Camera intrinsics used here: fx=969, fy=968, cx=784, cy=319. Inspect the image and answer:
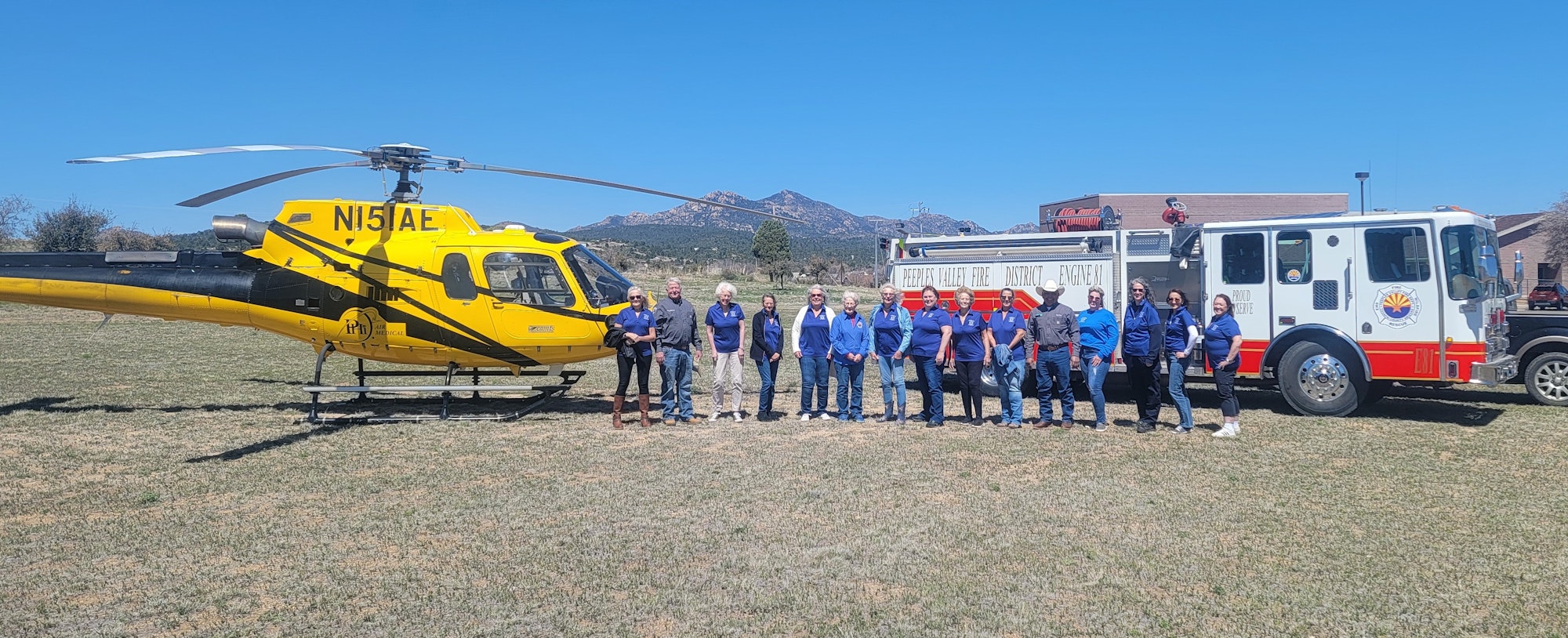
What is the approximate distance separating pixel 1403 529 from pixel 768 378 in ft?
19.1

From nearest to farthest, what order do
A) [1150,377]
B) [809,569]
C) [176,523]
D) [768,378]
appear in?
[809,569]
[176,523]
[1150,377]
[768,378]

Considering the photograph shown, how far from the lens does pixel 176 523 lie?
6.24 m

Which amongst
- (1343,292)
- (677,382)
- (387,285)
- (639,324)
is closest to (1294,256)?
(1343,292)

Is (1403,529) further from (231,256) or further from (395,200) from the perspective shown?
(231,256)

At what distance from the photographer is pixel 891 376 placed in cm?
1008

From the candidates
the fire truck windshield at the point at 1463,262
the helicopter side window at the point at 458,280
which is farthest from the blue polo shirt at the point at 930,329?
the fire truck windshield at the point at 1463,262

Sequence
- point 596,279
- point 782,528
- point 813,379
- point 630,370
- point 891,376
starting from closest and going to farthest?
point 782,528 < point 630,370 < point 891,376 < point 813,379 < point 596,279

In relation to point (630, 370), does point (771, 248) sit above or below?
above

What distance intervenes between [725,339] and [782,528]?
13.6ft

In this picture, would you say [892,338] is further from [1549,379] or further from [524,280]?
[1549,379]

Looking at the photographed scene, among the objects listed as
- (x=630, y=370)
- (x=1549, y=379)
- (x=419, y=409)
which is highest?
(x=630, y=370)

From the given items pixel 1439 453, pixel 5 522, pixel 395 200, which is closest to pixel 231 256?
pixel 395 200

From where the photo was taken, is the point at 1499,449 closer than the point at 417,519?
No

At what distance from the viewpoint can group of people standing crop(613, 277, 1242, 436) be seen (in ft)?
30.4
